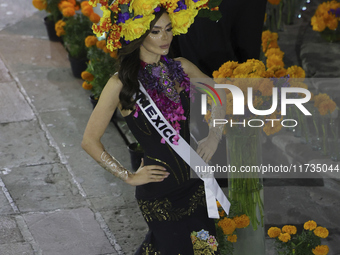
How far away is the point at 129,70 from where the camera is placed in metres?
3.93

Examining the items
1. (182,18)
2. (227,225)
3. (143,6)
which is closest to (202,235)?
(227,225)

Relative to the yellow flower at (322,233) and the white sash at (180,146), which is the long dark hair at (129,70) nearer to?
the white sash at (180,146)

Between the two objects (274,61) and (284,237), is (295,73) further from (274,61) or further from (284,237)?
(284,237)

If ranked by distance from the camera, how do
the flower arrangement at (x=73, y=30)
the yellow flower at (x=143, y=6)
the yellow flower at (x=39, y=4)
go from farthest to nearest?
the yellow flower at (x=39, y=4)
the flower arrangement at (x=73, y=30)
the yellow flower at (x=143, y=6)

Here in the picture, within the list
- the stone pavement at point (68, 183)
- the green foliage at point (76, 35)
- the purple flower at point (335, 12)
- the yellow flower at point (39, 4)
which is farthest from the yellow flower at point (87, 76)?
the purple flower at point (335, 12)

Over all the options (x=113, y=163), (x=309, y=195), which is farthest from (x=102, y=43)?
(x=113, y=163)

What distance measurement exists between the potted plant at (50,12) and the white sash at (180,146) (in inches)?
197

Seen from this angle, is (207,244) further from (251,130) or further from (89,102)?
(89,102)

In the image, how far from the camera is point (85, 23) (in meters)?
8.51

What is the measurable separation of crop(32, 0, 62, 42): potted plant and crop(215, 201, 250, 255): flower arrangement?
185 inches

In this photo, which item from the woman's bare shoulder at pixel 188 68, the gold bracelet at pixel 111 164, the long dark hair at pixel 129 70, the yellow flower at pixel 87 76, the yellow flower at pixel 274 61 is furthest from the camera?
the yellow flower at pixel 87 76

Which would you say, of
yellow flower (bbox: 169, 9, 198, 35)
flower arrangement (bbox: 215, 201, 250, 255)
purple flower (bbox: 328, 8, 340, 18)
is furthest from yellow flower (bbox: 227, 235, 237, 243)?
purple flower (bbox: 328, 8, 340, 18)

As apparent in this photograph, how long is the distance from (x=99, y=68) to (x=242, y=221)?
10.3ft

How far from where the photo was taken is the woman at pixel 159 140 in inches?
155
